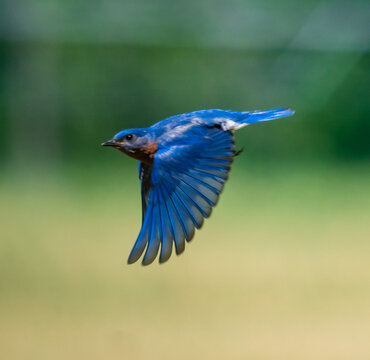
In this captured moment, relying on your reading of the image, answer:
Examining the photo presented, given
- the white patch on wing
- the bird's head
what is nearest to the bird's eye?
the bird's head

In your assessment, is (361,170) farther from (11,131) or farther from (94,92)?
(11,131)

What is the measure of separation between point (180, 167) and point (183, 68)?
7592 millimetres

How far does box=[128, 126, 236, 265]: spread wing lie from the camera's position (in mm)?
2086

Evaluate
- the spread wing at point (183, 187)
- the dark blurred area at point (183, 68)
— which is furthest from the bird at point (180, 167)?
the dark blurred area at point (183, 68)

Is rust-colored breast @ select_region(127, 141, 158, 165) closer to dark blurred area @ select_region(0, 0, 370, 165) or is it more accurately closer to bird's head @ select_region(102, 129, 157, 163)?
bird's head @ select_region(102, 129, 157, 163)

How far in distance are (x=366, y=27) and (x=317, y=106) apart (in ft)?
3.90

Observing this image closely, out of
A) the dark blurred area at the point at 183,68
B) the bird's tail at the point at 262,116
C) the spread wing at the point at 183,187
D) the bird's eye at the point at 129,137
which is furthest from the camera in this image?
the dark blurred area at the point at 183,68

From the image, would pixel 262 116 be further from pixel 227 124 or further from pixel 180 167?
pixel 180 167

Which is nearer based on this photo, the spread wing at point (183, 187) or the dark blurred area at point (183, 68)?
the spread wing at point (183, 187)

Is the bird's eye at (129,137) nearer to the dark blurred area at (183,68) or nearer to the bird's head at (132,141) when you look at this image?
the bird's head at (132,141)

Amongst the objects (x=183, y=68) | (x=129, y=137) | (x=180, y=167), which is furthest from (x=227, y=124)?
(x=183, y=68)

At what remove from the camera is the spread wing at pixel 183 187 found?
2086mm

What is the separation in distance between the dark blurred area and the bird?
7206mm

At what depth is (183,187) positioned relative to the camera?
7.32 feet
